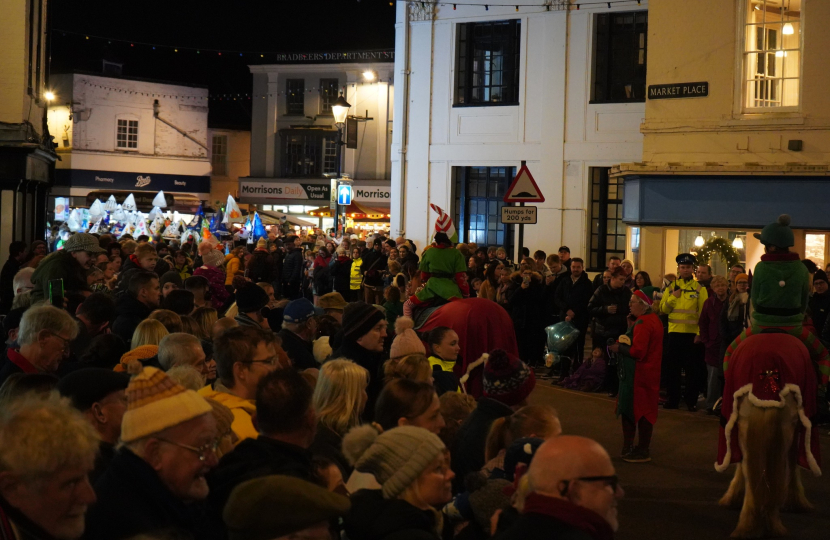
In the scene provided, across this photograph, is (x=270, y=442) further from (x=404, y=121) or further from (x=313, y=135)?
(x=313, y=135)

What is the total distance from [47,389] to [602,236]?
61.6ft

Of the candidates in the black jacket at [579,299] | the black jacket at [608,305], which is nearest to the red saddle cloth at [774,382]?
the black jacket at [608,305]

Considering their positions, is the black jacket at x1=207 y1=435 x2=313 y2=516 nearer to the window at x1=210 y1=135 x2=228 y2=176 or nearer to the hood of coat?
the hood of coat

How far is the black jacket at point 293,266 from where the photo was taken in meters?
24.1

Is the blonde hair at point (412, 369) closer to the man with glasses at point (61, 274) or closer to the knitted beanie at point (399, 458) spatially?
the knitted beanie at point (399, 458)

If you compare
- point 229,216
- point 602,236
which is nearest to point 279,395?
point 602,236

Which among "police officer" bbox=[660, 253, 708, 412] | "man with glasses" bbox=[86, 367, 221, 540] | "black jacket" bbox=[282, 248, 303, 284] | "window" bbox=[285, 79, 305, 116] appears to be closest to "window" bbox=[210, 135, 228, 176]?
"window" bbox=[285, 79, 305, 116]

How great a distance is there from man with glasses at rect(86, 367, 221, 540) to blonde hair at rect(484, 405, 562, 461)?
1.77 meters

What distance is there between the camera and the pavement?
7770 mm

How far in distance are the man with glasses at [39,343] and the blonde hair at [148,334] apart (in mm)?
789

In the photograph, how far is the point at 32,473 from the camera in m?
2.87

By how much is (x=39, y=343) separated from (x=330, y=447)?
216 centimetres

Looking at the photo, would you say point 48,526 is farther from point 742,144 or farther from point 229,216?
point 229,216

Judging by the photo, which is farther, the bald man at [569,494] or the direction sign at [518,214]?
the direction sign at [518,214]
